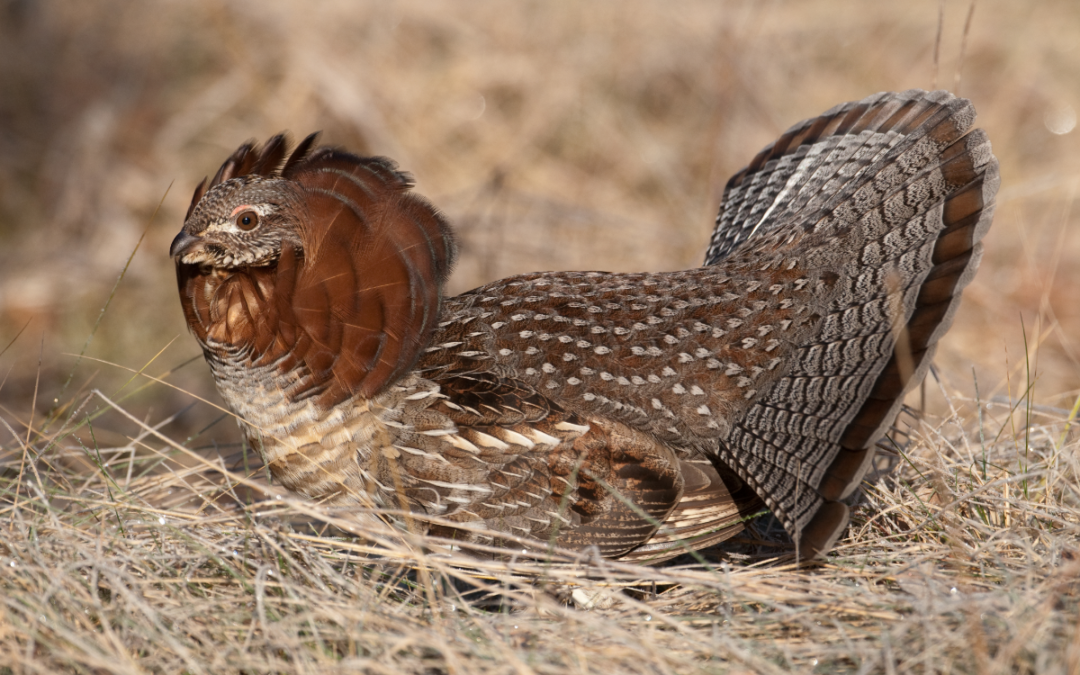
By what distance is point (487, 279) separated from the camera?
668cm

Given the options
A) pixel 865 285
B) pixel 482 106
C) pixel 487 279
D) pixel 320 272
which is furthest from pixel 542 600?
pixel 482 106

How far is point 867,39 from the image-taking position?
27.4ft

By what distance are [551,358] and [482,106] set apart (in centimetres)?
540

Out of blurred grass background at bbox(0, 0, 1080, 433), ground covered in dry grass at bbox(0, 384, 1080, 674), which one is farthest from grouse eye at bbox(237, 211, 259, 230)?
blurred grass background at bbox(0, 0, 1080, 433)

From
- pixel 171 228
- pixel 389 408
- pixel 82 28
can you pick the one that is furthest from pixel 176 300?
pixel 389 408

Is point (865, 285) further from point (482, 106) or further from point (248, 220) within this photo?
point (482, 106)

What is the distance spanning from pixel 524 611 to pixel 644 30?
6835 mm

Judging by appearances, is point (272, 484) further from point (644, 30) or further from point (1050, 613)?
point (644, 30)

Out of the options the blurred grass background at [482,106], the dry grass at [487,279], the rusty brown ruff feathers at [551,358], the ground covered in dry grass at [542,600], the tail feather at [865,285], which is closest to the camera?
the ground covered in dry grass at [542,600]

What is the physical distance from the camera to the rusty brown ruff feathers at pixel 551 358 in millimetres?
2898

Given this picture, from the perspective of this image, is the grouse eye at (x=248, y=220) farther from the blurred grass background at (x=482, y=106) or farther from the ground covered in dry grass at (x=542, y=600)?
the blurred grass background at (x=482, y=106)

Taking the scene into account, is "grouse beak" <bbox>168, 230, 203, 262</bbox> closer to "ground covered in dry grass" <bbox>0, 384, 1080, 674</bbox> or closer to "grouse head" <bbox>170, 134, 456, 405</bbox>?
"grouse head" <bbox>170, 134, 456, 405</bbox>

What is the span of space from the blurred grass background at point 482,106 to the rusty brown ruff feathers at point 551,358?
3531mm

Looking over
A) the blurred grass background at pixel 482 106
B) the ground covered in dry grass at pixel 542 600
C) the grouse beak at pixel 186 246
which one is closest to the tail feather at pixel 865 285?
the ground covered in dry grass at pixel 542 600
